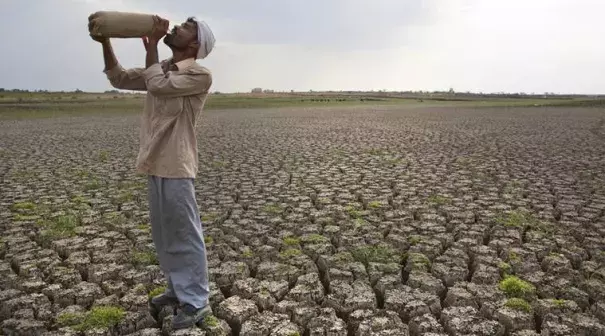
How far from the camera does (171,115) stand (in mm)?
2674

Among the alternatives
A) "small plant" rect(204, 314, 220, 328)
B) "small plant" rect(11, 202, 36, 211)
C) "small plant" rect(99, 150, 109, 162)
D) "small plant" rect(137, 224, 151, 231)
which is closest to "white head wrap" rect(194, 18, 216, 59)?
"small plant" rect(204, 314, 220, 328)

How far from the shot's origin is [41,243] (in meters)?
4.35

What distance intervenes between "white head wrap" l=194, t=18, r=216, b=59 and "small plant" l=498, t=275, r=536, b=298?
2403 mm

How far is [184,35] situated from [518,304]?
2.50 meters

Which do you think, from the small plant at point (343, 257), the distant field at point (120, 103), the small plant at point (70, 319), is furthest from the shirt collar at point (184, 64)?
the distant field at point (120, 103)

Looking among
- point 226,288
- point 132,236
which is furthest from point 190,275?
point 132,236

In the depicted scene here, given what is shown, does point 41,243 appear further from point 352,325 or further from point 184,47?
point 352,325

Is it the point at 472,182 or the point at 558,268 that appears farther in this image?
the point at 472,182

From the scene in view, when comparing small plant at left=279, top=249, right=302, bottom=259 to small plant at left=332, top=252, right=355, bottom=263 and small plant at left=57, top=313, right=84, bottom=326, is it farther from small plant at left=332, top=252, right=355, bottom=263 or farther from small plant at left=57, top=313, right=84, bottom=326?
small plant at left=57, top=313, right=84, bottom=326

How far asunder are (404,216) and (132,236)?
8.78ft

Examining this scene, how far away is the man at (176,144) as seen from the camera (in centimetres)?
262

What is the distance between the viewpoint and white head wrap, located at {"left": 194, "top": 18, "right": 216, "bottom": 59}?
8.58ft

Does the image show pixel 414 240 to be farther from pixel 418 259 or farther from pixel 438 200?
pixel 438 200

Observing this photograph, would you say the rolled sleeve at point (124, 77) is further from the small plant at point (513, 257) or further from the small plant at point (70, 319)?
the small plant at point (513, 257)
